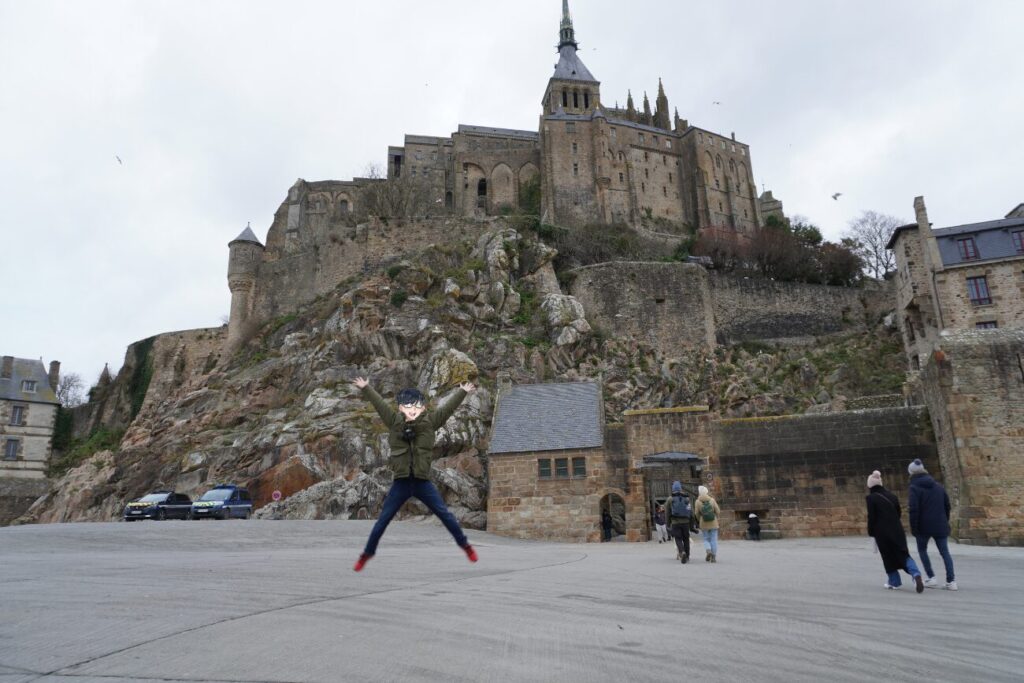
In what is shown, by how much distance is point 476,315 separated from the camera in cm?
3800

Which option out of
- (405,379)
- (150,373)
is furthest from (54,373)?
(405,379)

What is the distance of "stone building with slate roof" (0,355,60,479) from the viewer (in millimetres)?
48969

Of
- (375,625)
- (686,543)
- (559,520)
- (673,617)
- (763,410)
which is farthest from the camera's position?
(763,410)

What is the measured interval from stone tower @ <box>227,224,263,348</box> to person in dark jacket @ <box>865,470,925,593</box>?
1835 inches

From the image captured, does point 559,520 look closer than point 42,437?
Yes

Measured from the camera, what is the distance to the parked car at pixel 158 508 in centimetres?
2473

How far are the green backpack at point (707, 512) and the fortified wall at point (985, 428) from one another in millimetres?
8388

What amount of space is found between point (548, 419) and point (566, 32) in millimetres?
81101

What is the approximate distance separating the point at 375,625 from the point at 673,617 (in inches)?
104

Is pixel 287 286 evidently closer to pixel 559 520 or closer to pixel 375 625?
pixel 559 520

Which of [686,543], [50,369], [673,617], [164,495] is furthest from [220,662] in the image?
[50,369]

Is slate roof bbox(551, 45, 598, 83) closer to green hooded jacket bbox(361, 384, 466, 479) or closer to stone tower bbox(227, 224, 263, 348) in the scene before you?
stone tower bbox(227, 224, 263, 348)

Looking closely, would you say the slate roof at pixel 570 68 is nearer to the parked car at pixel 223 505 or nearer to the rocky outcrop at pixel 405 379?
the rocky outcrop at pixel 405 379

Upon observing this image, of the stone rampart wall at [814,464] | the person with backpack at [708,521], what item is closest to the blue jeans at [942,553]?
the person with backpack at [708,521]
